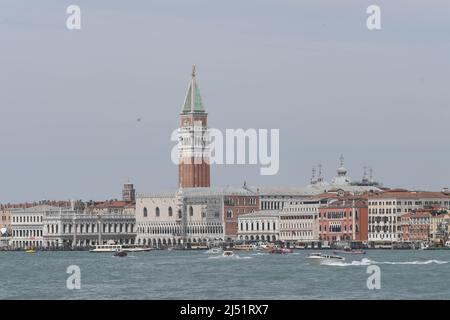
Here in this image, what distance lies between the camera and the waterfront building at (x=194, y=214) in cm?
11444

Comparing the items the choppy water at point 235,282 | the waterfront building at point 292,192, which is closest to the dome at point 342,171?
the waterfront building at point 292,192

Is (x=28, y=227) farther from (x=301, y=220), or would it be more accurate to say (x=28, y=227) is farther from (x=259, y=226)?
(x=301, y=220)

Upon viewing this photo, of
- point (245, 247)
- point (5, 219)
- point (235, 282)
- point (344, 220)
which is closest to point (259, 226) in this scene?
point (344, 220)

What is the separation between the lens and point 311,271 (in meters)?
53.0

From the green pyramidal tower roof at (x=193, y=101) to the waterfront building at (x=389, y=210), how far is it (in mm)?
22195

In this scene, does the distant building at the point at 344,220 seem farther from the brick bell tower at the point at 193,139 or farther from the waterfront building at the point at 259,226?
the brick bell tower at the point at 193,139

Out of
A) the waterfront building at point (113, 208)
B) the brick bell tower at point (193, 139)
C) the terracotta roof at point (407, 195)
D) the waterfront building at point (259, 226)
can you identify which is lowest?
the waterfront building at point (259, 226)

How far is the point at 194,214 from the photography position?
381ft

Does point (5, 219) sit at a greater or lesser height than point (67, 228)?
greater

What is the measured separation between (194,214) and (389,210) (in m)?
18.2
